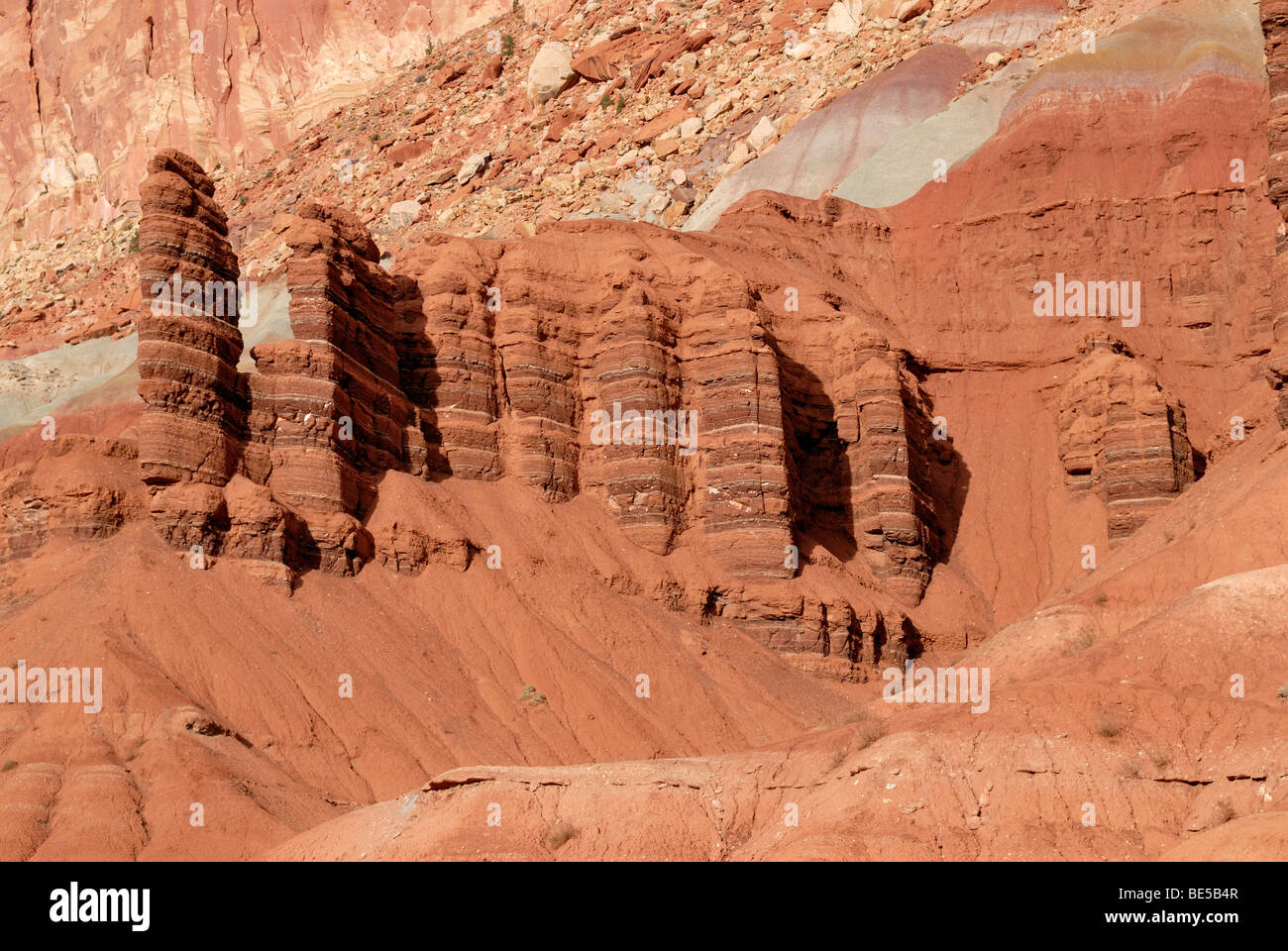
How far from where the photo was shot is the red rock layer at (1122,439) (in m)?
54.6

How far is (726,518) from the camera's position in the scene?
49625 millimetres

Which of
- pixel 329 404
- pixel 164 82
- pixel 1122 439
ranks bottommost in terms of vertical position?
pixel 329 404

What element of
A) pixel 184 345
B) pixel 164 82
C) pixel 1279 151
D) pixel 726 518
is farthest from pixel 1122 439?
pixel 164 82

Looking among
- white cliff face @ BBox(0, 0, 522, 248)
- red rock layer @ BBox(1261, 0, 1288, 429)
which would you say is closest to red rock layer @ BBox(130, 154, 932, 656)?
red rock layer @ BBox(1261, 0, 1288, 429)

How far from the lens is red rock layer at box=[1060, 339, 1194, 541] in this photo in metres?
54.6

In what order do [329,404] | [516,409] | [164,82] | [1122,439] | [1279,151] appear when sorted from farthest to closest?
[164,82]
[1122,439]
[516,409]
[329,404]
[1279,151]

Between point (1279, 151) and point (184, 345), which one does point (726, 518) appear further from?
point (1279, 151)

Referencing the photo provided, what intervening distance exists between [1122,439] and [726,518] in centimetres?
1463

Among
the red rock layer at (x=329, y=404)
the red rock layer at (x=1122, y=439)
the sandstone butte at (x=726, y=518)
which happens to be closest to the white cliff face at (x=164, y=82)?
the sandstone butte at (x=726, y=518)

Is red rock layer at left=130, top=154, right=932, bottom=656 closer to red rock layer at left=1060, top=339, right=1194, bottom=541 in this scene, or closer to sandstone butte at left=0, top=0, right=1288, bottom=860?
sandstone butte at left=0, top=0, right=1288, bottom=860

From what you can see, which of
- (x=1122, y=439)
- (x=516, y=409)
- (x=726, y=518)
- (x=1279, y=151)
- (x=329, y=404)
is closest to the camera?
(x=1279, y=151)

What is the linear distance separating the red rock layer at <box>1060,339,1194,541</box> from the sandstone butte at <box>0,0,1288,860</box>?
6.1 inches

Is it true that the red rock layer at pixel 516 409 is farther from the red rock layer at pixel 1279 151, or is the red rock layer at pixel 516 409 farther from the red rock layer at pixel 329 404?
the red rock layer at pixel 1279 151
